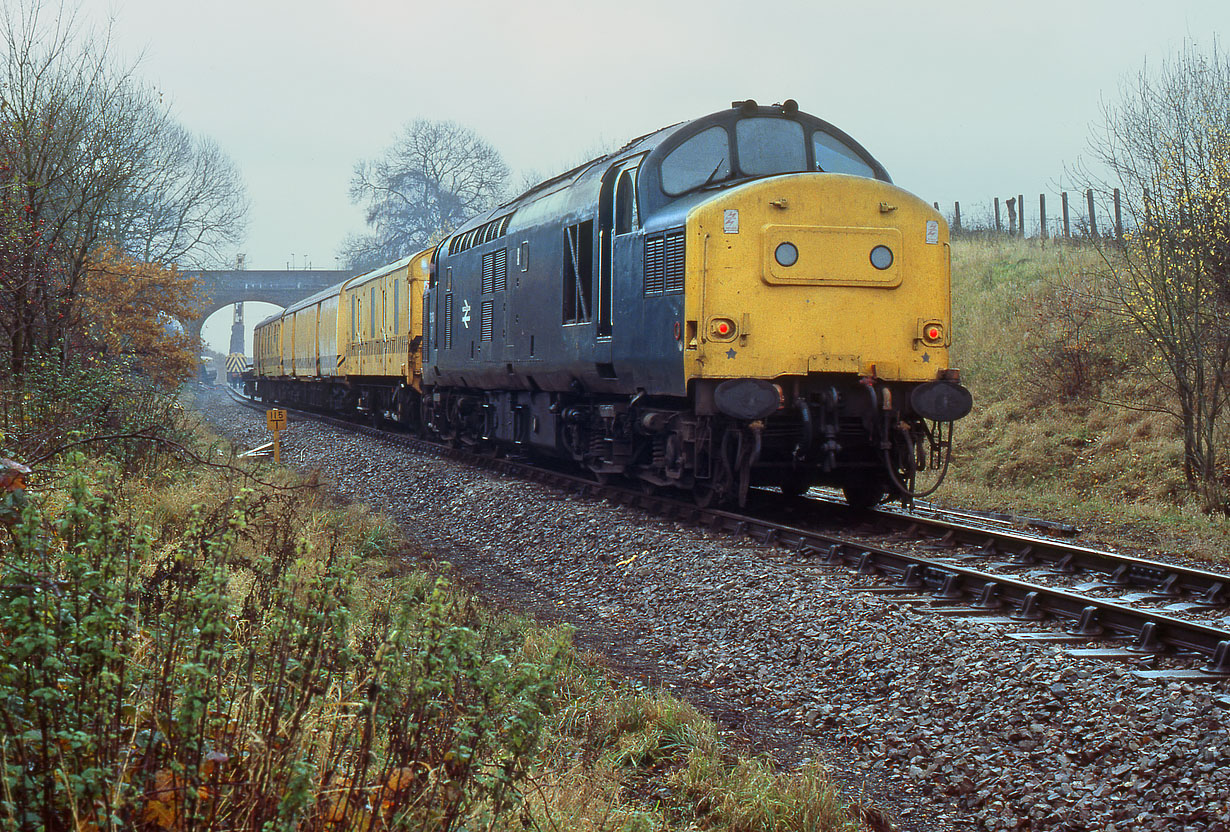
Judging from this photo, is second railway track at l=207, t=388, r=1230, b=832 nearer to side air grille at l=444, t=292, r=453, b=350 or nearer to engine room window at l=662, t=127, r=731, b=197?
engine room window at l=662, t=127, r=731, b=197

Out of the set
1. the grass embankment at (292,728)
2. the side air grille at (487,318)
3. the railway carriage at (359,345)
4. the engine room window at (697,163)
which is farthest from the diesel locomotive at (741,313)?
the railway carriage at (359,345)

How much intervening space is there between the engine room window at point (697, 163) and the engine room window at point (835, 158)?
916mm

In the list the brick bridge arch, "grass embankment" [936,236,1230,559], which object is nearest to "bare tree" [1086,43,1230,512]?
"grass embankment" [936,236,1230,559]

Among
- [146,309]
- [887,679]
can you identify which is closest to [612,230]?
[887,679]

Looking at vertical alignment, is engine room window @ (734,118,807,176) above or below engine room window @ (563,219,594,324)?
above

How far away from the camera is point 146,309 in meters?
24.0

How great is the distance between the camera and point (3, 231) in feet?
34.3

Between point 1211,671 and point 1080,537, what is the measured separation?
4918 mm

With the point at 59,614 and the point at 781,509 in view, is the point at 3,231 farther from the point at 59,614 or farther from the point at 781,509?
the point at 59,614

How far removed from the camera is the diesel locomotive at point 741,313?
905cm

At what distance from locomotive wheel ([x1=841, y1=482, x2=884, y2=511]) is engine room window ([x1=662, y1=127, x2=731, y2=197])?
122 inches

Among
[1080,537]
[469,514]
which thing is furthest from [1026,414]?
[469,514]

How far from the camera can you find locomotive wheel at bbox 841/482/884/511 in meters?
10.3

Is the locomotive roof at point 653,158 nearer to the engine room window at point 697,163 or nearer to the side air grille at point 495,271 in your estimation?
the engine room window at point 697,163
